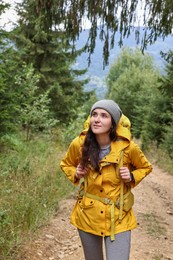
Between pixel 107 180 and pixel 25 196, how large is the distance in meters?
2.56

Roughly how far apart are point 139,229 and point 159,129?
18499 millimetres

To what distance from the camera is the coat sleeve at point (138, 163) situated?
3092mm

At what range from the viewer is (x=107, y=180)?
3010 mm

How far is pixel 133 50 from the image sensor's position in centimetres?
5784

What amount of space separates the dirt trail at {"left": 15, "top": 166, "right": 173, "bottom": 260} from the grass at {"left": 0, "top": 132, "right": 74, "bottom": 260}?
0.17m

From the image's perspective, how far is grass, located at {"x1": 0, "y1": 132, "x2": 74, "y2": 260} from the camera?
4.20 meters

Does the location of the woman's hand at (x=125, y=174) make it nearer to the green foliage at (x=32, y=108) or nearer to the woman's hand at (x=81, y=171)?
the woman's hand at (x=81, y=171)

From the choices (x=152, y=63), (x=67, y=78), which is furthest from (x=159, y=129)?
(x=152, y=63)

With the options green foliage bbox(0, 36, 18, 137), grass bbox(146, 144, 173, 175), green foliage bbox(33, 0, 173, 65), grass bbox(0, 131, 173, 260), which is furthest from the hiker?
grass bbox(146, 144, 173, 175)

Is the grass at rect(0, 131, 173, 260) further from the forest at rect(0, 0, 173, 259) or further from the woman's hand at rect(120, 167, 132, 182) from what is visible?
the woman's hand at rect(120, 167, 132, 182)

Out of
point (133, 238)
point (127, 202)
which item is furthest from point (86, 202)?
point (133, 238)

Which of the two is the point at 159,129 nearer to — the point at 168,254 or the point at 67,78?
the point at 67,78

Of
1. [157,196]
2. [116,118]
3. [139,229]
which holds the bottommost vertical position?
[157,196]

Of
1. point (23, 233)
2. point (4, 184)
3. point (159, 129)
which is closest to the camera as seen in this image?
point (23, 233)
